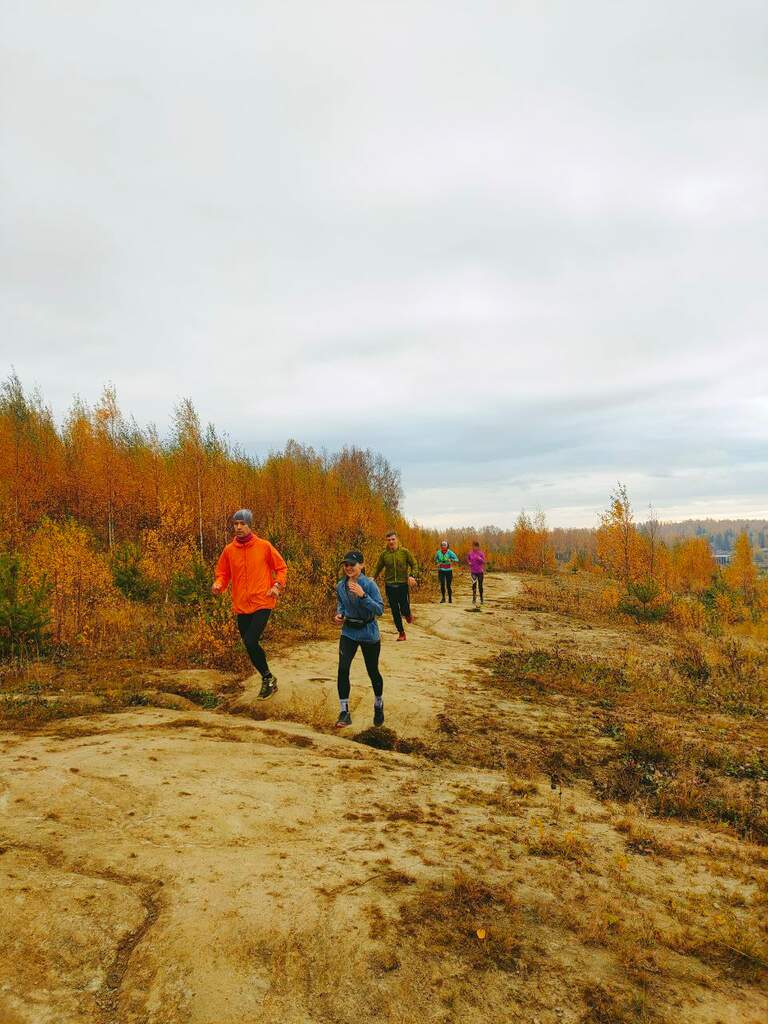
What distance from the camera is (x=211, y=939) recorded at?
7.42ft

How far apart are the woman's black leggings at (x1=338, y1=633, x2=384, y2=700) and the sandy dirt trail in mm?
505

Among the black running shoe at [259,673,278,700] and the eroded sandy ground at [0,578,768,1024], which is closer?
the eroded sandy ground at [0,578,768,1024]

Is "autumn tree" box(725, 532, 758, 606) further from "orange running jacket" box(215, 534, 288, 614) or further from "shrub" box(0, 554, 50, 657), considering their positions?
"shrub" box(0, 554, 50, 657)

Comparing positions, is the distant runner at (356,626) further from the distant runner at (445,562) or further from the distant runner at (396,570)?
the distant runner at (445,562)

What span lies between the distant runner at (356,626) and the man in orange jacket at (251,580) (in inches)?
37.6

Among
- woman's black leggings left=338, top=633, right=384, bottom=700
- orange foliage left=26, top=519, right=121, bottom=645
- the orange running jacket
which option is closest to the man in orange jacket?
the orange running jacket

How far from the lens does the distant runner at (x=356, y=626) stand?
18.8ft

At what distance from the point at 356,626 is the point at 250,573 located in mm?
1529

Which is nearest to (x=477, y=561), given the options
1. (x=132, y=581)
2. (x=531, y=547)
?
(x=132, y=581)

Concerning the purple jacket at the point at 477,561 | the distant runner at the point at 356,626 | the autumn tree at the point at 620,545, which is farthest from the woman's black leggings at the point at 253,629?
the autumn tree at the point at 620,545

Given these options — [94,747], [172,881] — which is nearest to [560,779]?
[172,881]

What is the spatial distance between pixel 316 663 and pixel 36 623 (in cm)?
438

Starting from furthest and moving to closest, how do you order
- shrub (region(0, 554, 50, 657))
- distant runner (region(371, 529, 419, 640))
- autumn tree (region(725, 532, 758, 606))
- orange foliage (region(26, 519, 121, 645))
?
autumn tree (region(725, 532, 758, 606)) < distant runner (region(371, 529, 419, 640)) < orange foliage (region(26, 519, 121, 645)) < shrub (region(0, 554, 50, 657))

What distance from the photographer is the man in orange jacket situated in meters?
6.30
